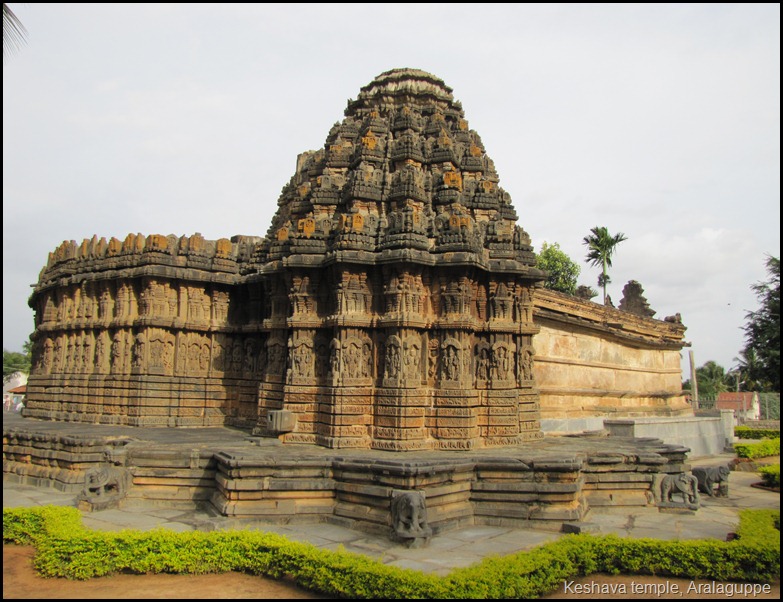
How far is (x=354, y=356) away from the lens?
1211 centimetres

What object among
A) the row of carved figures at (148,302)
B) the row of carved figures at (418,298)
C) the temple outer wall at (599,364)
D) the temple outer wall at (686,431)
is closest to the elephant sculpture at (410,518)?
the row of carved figures at (418,298)

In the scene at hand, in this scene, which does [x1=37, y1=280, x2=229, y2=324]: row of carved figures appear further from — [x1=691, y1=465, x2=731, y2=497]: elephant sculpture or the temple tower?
[x1=691, y1=465, x2=731, y2=497]: elephant sculpture

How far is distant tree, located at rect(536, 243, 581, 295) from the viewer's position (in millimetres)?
45094

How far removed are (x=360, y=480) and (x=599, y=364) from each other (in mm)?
13170

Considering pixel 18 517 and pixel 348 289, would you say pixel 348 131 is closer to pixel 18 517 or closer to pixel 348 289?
pixel 348 289

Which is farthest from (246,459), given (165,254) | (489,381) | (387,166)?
(165,254)

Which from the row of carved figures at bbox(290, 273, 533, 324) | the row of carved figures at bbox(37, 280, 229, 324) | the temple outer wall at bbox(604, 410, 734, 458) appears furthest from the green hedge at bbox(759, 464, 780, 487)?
the row of carved figures at bbox(37, 280, 229, 324)

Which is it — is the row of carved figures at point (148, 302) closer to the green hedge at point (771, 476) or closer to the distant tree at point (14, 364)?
the green hedge at point (771, 476)

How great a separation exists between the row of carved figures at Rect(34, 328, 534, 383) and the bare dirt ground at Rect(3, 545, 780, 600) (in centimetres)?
511

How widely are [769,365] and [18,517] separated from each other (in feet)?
52.7

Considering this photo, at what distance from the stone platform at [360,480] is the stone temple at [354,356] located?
4cm

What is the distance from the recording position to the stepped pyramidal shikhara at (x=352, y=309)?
1198 centimetres

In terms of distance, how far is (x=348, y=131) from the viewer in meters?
15.0

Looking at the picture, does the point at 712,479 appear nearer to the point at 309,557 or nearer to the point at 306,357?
the point at 306,357
